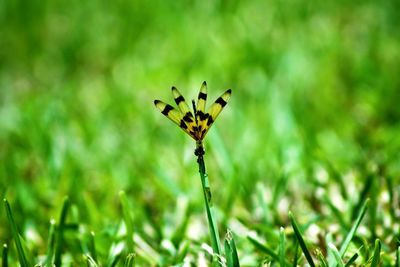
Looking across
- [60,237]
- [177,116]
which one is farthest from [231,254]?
[60,237]

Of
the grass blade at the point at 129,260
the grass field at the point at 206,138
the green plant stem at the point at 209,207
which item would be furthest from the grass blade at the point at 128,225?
the green plant stem at the point at 209,207

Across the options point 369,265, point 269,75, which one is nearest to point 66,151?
point 269,75

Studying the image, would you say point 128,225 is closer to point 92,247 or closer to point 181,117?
point 92,247

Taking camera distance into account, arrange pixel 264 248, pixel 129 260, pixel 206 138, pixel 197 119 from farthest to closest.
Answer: pixel 206 138, pixel 264 248, pixel 129 260, pixel 197 119

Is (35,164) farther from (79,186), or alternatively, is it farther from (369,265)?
(369,265)

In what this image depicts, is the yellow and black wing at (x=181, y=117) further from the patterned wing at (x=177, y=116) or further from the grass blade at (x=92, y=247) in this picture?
Answer: the grass blade at (x=92, y=247)

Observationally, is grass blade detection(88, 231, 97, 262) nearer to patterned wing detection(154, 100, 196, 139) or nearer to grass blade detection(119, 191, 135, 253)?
grass blade detection(119, 191, 135, 253)

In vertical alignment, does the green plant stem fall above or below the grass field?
below

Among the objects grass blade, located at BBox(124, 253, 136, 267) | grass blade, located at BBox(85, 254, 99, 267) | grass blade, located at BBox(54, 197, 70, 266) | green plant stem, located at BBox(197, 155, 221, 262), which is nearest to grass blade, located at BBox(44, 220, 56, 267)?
grass blade, located at BBox(54, 197, 70, 266)
